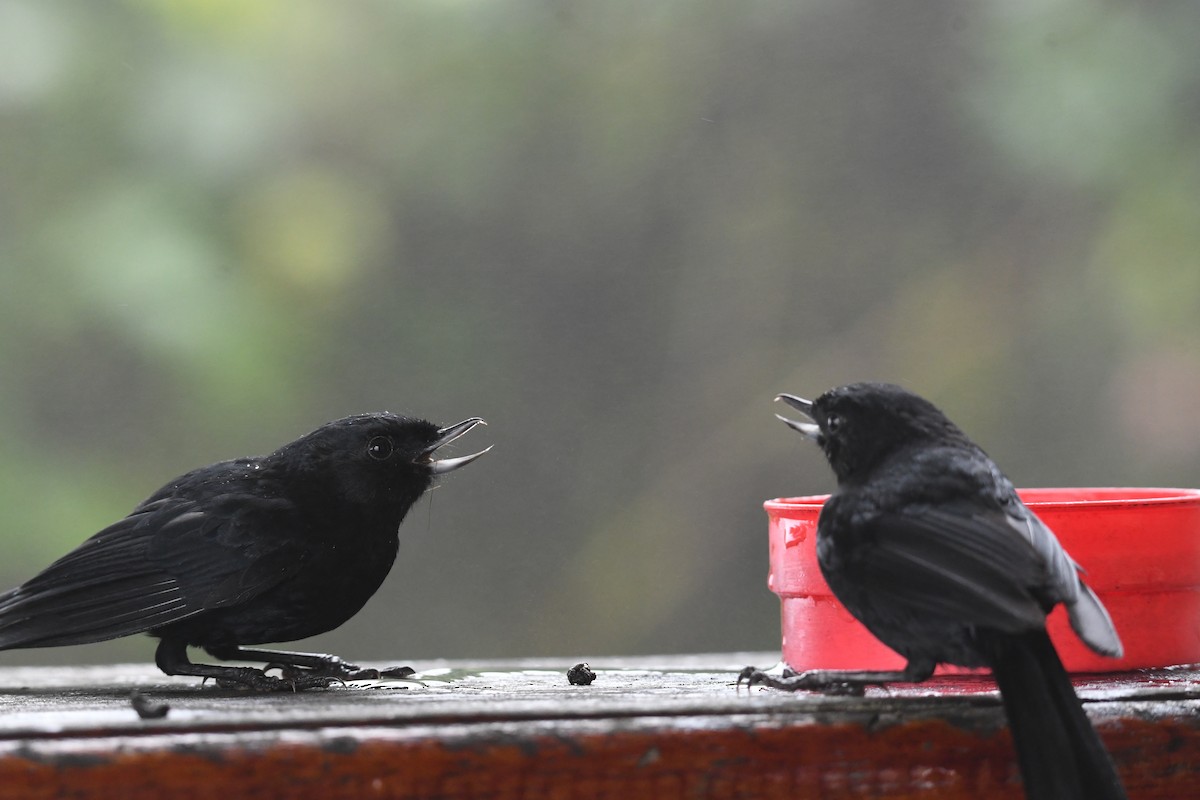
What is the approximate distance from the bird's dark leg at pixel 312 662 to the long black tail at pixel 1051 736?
1.10 metres

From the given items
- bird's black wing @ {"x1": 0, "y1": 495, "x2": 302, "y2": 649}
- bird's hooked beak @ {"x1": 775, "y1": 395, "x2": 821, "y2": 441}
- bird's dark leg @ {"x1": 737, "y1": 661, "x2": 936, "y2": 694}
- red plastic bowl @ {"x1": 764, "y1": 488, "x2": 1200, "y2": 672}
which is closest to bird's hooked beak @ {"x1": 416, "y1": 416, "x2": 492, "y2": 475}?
bird's black wing @ {"x1": 0, "y1": 495, "x2": 302, "y2": 649}

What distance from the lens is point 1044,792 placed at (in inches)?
57.1

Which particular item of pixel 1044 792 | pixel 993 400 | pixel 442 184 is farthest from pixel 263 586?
pixel 993 400

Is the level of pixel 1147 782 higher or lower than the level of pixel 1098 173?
lower

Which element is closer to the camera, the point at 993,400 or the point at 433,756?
the point at 433,756

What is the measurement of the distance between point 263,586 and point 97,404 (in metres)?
2.42

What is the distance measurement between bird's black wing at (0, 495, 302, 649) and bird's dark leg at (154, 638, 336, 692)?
100 millimetres

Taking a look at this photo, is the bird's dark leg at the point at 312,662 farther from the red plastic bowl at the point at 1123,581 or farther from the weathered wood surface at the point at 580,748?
the red plastic bowl at the point at 1123,581

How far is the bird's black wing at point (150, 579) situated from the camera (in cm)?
215

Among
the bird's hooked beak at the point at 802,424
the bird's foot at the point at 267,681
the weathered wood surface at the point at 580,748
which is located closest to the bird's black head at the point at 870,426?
the bird's hooked beak at the point at 802,424

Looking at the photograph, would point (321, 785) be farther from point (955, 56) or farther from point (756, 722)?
point (955, 56)

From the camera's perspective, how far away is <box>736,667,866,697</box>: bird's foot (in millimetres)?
1838

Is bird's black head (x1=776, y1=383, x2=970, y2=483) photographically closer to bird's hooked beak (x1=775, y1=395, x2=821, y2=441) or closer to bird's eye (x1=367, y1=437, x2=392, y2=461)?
bird's hooked beak (x1=775, y1=395, x2=821, y2=441)

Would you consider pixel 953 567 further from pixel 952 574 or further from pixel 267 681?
pixel 267 681
